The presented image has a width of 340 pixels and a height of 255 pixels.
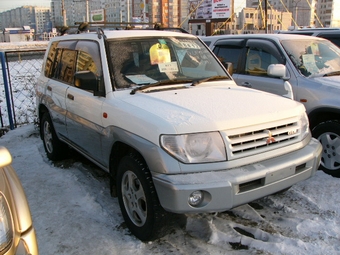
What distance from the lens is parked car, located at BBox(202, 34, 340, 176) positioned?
4.53 metres

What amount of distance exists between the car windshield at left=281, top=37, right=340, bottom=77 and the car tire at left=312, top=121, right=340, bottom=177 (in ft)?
2.81

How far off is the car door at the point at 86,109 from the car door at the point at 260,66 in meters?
2.51

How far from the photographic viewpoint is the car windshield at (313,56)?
509cm

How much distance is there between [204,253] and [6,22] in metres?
142

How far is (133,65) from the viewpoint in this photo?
12.6 feet

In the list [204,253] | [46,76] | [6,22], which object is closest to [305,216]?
[204,253]

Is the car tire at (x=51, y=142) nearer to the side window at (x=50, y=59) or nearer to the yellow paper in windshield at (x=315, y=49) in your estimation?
the side window at (x=50, y=59)

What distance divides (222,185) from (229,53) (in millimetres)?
3987

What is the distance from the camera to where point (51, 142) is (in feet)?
17.8

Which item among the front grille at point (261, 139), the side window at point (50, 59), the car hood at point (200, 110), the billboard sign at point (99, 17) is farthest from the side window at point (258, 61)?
the billboard sign at point (99, 17)

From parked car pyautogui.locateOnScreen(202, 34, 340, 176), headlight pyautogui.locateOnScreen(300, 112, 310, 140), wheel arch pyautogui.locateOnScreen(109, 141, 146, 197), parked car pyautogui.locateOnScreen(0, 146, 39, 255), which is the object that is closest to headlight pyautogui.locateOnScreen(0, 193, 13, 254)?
parked car pyautogui.locateOnScreen(0, 146, 39, 255)

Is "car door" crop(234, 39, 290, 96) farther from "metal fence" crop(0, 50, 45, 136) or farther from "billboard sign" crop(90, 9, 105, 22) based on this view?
"billboard sign" crop(90, 9, 105, 22)

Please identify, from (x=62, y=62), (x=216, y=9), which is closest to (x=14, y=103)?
(x=62, y=62)

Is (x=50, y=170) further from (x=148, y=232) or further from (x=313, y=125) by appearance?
(x=313, y=125)
